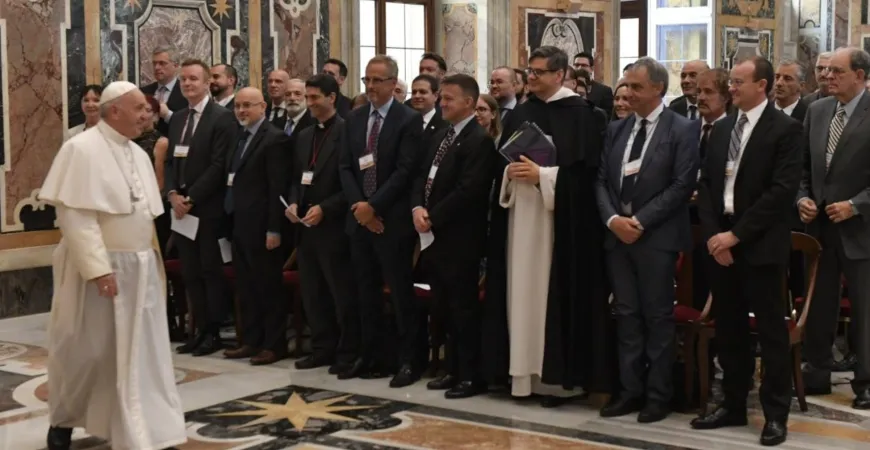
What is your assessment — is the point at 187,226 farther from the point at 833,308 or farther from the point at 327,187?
the point at 833,308

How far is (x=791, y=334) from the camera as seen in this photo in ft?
18.4

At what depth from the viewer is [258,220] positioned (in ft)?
23.1

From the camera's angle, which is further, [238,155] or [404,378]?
[238,155]

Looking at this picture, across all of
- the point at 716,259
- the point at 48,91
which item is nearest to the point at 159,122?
the point at 48,91

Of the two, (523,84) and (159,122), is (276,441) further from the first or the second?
(523,84)

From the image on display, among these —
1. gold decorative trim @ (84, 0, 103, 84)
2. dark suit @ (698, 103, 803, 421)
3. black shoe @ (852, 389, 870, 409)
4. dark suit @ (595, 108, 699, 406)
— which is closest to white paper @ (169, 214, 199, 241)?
gold decorative trim @ (84, 0, 103, 84)

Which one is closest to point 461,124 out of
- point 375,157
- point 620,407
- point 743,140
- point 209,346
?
point 375,157

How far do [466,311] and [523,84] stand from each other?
3509 millimetres

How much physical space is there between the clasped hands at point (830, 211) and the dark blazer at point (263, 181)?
9.47 ft

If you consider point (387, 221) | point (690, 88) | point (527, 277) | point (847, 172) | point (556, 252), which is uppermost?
point (690, 88)

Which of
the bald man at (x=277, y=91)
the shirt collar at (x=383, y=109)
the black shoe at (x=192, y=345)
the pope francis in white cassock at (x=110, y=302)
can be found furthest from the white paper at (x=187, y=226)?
the pope francis in white cassock at (x=110, y=302)

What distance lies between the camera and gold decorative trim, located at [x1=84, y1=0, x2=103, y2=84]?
898 centimetres

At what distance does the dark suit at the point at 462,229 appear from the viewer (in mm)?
6004

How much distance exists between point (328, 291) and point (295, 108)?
122 cm
